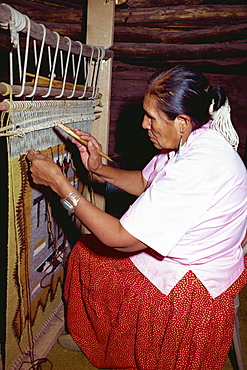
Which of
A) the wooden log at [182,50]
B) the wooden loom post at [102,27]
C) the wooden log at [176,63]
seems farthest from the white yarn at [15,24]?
the wooden log at [176,63]

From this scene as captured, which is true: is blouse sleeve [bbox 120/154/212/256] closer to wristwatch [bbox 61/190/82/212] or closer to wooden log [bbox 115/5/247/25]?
wristwatch [bbox 61/190/82/212]

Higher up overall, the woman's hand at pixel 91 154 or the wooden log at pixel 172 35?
the wooden log at pixel 172 35

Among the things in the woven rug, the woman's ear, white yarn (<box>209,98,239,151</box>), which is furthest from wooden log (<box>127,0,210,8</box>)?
the woman's ear

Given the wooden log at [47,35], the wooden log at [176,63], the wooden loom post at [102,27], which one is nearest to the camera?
the wooden log at [47,35]

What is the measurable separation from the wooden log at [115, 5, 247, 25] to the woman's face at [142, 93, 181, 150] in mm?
2258

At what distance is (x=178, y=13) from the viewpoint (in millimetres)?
3186

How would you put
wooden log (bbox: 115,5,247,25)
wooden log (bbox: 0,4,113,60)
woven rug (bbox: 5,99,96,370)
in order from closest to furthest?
1. wooden log (bbox: 0,4,113,60)
2. woven rug (bbox: 5,99,96,370)
3. wooden log (bbox: 115,5,247,25)

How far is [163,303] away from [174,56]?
2.89 metres

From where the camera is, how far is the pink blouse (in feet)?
3.98

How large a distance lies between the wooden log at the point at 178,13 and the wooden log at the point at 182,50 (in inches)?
10.1

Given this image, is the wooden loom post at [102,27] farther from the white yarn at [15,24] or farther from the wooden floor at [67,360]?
the wooden floor at [67,360]

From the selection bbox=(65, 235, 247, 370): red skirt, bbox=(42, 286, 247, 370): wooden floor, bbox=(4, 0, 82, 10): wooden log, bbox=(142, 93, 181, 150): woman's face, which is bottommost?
bbox=(42, 286, 247, 370): wooden floor

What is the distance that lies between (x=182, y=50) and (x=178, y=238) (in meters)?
2.81

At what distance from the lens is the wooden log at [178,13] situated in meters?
3.08
